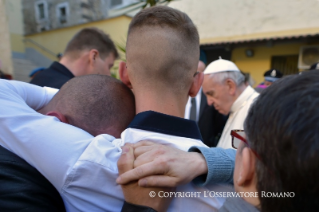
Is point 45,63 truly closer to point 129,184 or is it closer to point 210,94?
point 210,94

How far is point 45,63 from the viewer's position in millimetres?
13477

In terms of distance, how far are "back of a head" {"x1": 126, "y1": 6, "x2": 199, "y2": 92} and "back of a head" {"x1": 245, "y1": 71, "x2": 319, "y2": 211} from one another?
451 mm

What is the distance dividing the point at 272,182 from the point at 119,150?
549mm

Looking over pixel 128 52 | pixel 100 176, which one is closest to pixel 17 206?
pixel 100 176

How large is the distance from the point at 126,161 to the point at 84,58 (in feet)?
7.31

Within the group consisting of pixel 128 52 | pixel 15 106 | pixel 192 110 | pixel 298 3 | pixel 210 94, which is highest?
pixel 298 3

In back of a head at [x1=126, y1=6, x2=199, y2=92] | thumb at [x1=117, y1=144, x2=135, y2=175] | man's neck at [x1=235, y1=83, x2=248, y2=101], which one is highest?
back of a head at [x1=126, y1=6, x2=199, y2=92]

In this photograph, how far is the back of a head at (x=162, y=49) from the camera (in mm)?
1047

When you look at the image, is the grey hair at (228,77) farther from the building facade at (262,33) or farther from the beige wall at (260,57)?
the beige wall at (260,57)

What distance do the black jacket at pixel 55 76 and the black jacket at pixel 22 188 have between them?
1.70 metres

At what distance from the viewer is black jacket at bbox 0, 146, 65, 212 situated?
2.63 ft

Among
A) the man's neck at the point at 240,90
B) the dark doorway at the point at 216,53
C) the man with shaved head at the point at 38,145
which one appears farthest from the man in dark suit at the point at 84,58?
the dark doorway at the point at 216,53

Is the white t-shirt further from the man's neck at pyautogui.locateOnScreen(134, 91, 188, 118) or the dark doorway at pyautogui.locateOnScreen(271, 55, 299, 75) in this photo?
the dark doorway at pyautogui.locateOnScreen(271, 55, 299, 75)

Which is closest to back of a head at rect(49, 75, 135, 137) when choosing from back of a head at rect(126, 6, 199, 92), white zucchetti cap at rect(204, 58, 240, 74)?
back of a head at rect(126, 6, 199, 92)
